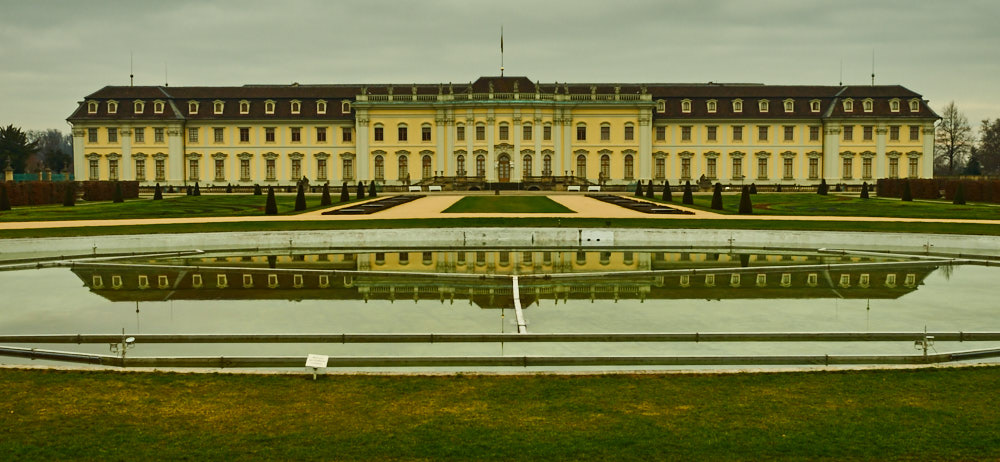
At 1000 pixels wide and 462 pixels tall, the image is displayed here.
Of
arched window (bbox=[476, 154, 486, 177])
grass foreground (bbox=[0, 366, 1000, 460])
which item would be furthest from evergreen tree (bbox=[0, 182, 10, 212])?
arched window (bbox=[476, 154, 486, 177])

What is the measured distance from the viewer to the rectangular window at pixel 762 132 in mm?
67125

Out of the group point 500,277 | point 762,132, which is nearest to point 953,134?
point 762,132

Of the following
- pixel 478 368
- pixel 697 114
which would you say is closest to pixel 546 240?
pixel 478 368

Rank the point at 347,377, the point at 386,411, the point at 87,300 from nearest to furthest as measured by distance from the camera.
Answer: the point at 386,411
the point at 347,377
the point at 87,300

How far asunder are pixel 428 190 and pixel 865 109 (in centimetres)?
3378

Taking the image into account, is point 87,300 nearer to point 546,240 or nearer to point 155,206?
point 546,240

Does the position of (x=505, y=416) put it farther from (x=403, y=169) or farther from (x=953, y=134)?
(x=953, y=134)

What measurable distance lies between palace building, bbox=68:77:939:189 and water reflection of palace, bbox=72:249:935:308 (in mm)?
44788

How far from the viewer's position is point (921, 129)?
66.4m

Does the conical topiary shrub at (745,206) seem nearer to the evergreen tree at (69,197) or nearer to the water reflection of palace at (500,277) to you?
the water reflection of palace at (500,277)

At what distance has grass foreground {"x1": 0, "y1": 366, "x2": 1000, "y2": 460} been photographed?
671cm

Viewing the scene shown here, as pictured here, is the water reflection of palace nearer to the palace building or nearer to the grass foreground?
the grass foreground

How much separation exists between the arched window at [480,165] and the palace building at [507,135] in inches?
3.0

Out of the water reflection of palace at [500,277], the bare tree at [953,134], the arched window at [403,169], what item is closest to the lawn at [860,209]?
the water reflection of palace at [500,277]
